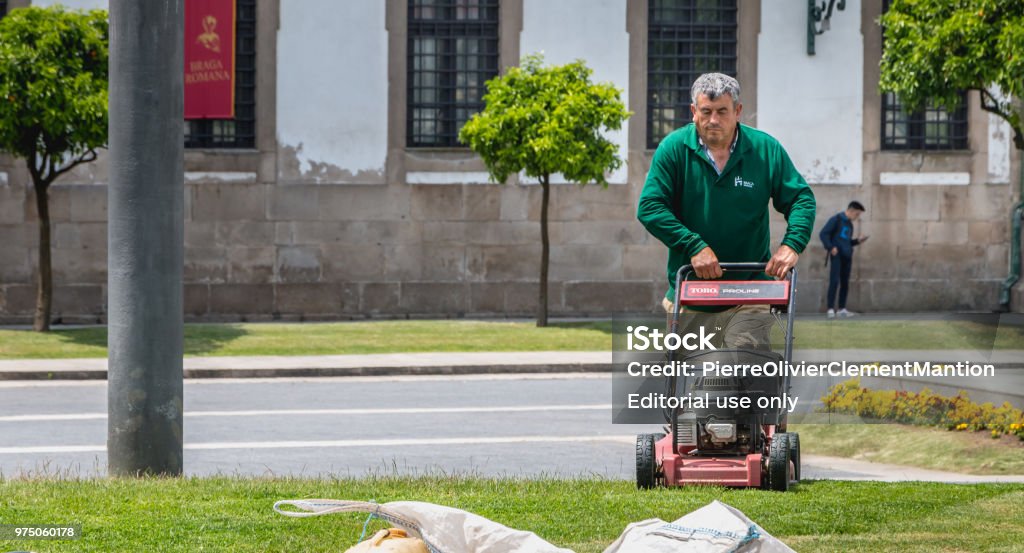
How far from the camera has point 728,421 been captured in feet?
23.7

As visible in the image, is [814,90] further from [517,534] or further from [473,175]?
[517,534]

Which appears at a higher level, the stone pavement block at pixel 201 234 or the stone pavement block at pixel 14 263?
the stone pavement block at pixel 201 234

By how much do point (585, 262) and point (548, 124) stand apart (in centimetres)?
471

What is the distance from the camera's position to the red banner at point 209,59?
80.6 feet

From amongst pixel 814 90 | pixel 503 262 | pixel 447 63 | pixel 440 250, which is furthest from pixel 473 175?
pixel 814 90

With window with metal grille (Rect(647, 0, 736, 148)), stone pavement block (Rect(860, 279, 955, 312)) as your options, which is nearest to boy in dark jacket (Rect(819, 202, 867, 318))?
stone pavement block (Rect(860, 279, 955, 312))

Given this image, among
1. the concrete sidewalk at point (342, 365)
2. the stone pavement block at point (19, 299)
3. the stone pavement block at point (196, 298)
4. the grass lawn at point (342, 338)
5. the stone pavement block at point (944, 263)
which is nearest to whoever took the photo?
the concrete sidewalk at point (342, 365)

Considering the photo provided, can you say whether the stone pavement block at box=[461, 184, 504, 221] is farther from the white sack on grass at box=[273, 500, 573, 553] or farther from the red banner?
the white sack on grass at box=[273, 500, 573, 553]

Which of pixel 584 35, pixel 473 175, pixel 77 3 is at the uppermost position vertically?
pixel 77 3

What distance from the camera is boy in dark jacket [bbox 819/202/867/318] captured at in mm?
25375

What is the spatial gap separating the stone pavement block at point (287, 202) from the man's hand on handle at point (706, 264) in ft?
62.5

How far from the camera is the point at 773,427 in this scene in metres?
7.48

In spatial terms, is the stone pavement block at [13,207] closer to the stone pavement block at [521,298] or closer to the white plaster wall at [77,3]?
the white plaster wall at [77,3]

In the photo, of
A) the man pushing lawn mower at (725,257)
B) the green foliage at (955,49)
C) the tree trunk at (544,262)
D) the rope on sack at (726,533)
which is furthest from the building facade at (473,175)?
the rope on sack at (726,533)
